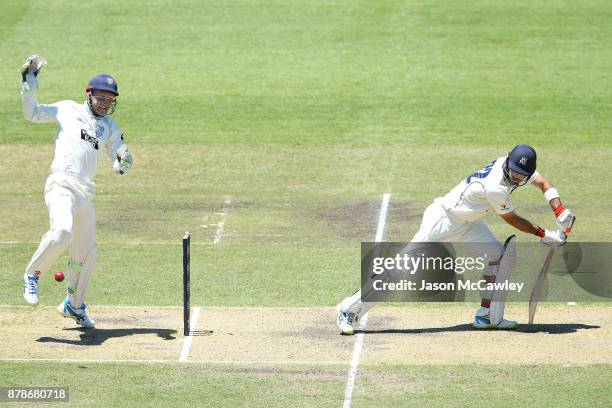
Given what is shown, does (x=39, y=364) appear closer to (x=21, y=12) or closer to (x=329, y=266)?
(x=329, y=266)

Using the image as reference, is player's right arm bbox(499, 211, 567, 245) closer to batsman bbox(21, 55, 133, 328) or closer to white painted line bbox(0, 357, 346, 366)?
white painted line bbox(0, 357, 346, 366)

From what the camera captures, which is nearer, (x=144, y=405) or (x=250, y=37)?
(x=144, y=405)

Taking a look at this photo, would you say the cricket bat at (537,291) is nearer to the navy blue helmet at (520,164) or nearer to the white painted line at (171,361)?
the navy blue helmet at (520,164)

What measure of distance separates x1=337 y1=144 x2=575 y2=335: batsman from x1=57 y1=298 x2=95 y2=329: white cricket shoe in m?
2.61

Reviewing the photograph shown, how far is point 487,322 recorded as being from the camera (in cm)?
1328

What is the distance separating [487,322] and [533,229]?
1086mm

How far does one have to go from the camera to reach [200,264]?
52.6ft

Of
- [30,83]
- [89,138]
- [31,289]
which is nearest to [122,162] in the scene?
[89,138]

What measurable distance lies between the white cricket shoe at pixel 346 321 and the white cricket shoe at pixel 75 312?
2.60 meters

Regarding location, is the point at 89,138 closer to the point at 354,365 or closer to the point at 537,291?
the point at 354,365

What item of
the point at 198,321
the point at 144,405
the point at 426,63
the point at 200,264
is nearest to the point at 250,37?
the point at 426,63

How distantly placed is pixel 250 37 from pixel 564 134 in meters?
7.56

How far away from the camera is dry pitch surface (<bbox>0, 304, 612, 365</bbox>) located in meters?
12.5

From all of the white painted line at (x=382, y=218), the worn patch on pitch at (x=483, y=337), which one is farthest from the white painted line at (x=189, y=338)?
the white painted line at (x=382, y=218)
